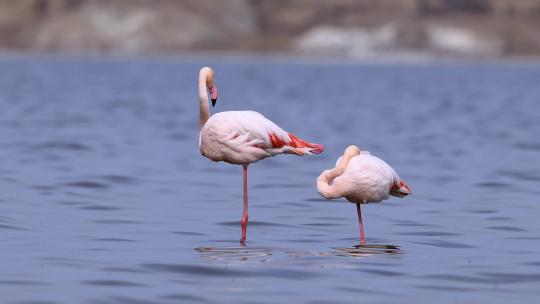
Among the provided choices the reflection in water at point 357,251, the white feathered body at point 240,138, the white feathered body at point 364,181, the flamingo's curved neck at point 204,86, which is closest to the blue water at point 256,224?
the reflection in water at point 357,251

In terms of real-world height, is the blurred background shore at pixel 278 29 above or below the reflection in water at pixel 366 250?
above

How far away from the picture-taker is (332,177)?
1091 cm

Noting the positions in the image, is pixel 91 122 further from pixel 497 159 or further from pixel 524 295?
pixel 524 295

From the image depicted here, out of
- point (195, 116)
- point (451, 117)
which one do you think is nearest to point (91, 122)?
point (195, 116)

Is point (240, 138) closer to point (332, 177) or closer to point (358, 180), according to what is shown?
point (332, 177)

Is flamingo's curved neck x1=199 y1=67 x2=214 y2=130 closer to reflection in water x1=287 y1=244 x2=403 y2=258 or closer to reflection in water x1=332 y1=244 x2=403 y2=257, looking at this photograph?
reflection in water x1=287 y1=244 x2=403 y2=258

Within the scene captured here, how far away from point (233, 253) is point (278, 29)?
150m

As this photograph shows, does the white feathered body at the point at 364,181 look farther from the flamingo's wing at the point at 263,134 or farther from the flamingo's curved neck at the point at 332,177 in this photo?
the flamingo's wing at the point at 263,134

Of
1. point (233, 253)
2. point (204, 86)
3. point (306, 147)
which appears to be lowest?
point (233, 253)

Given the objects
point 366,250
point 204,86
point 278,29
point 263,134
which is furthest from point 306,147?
point 278,29

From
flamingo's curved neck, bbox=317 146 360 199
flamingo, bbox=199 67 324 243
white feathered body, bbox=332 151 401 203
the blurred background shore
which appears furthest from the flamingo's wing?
the blurred background shore

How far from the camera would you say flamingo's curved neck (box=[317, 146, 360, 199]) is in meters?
10.7

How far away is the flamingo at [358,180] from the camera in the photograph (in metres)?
10.6

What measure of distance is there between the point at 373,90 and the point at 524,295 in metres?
50.3
